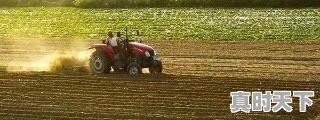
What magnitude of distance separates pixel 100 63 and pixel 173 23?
18.8 metres

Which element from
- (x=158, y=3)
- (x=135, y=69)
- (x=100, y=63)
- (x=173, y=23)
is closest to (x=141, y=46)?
(x=135, y=69)

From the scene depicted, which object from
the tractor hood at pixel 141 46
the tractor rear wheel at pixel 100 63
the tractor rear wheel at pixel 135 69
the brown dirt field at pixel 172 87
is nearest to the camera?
the brown dirt field at pixel 172 87

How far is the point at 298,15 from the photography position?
4041 cm

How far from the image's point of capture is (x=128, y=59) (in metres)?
19.4

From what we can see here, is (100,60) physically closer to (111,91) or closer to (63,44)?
(111,91)

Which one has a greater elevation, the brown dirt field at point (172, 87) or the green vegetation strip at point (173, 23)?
the green vegetation strip at point (173, 23)

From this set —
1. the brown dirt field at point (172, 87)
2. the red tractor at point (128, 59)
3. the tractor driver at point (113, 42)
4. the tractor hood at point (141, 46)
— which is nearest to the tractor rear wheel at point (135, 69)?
the red tractor at point (128, 59)

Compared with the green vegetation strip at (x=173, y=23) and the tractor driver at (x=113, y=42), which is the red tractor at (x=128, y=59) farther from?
the green vegetation strip at (x=173, y=23)

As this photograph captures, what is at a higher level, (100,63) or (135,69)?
(100,63)

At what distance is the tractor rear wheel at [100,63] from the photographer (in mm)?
19844

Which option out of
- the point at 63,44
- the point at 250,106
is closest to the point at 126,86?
the point at 250,106

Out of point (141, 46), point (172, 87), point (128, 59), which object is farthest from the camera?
point (128, 59)

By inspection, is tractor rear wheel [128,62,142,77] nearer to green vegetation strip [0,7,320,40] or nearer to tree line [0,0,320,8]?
green vegetation strip [0,7,320,40]

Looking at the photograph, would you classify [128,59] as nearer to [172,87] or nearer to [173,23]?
[172,87]
